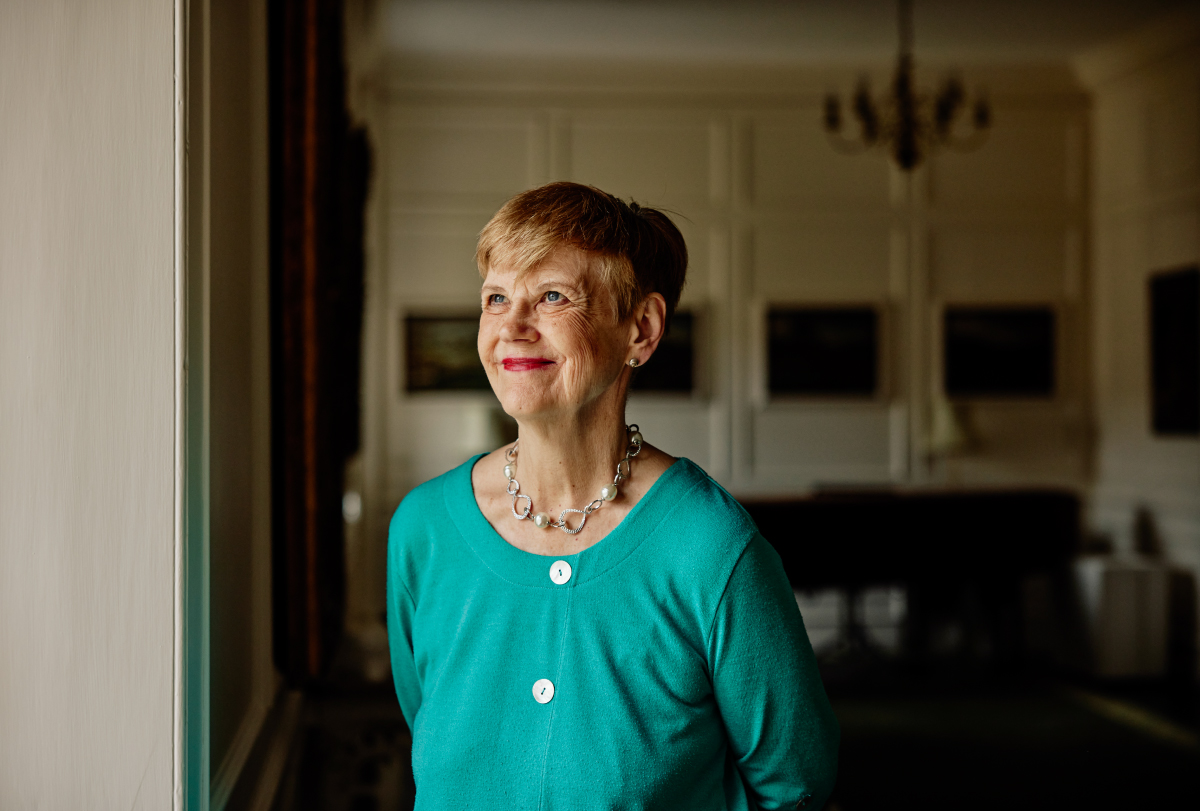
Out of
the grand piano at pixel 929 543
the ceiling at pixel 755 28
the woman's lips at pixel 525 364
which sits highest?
the ceiling at pixel 755 28

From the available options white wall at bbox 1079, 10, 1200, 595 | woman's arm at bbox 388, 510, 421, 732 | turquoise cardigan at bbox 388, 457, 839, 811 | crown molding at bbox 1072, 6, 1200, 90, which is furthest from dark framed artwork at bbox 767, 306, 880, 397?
turquoise cardigan at bbox 388, 457, 839, 811

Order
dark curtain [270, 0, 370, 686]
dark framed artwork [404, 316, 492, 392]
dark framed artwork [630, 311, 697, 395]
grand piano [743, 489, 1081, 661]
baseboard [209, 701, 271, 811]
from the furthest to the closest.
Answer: dark framed artwork [630, 311, 697, 395] → dark framed artwork [404, 316, 492, 392] → grand piano [743, 489, 1081, 661] → dark curtain [270, 0, 370, 686] → baseboard [209, 701, 271, 811]

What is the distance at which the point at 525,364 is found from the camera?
1129 millimetres

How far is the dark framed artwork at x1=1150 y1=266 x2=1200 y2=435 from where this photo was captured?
17.3 ft

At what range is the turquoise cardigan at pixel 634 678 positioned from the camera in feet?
3.65

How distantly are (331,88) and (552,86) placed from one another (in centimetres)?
369

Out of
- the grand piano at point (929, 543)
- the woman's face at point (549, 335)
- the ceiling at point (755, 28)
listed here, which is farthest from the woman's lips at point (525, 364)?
the ceiling at point (755, 28)

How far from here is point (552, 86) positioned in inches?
239

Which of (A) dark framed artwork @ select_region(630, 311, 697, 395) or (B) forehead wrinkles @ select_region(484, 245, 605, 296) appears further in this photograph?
(A) dark framed artwork @ select_region(630, 311, 697, 395)

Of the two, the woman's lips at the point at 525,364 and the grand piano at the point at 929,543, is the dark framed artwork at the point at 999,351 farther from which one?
the woman's lips at the point at 525,364

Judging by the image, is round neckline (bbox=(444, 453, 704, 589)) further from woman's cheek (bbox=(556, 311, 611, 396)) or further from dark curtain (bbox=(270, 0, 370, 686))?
dark curtain (bbox=(270, 0, 370, 686))
